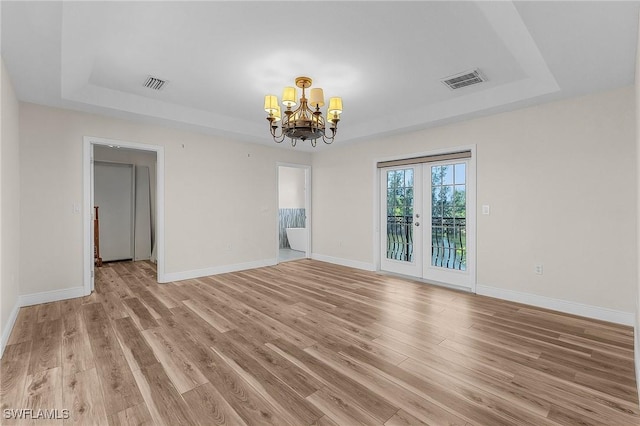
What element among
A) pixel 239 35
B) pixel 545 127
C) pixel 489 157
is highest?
pixel 239 35

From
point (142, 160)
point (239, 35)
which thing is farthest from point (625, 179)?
point (142, 160)

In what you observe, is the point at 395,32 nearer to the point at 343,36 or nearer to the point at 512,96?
the point at 343,36

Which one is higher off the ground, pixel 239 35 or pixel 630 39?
pixel 239 35

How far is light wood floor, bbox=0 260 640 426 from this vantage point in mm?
1774

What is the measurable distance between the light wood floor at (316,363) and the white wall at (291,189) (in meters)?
5.53

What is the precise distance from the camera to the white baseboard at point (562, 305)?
10.4 ft

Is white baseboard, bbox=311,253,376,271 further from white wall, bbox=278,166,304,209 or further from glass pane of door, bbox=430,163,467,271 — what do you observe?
white wall, bbox=278,166,304,209

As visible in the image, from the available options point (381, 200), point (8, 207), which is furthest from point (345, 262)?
point (8, 207)

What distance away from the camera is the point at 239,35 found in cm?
260

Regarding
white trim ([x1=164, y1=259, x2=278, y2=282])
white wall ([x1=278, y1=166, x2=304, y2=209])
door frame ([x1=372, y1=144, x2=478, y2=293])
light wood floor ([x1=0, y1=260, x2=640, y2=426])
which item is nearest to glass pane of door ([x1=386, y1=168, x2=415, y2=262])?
door frame ([x1=372, y1=144, x2=478, y2=293])

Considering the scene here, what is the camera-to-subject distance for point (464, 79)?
3.51 meters

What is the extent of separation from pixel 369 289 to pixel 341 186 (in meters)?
2.57

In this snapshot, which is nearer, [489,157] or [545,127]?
[545,127]

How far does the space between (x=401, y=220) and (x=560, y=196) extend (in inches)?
91.7
